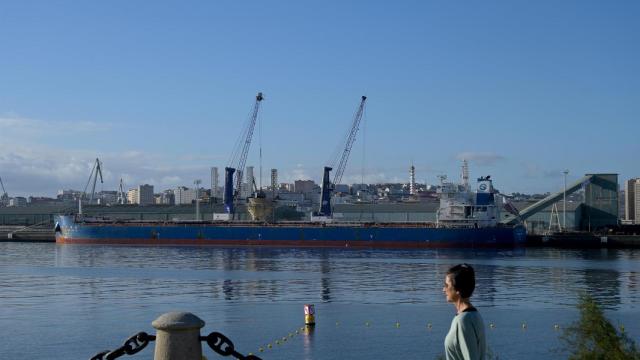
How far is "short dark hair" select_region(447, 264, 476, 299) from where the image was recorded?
7.83 m

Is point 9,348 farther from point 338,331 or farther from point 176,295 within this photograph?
point 176,295

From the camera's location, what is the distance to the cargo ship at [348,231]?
92188mm

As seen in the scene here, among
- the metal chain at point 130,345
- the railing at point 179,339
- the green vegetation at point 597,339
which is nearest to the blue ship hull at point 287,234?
the green vegetation at point 597,339

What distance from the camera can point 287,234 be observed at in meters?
97.4

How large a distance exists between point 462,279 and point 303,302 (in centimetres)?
2890

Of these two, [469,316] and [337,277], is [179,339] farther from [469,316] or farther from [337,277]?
[337,277]

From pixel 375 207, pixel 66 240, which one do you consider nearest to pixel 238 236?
pixel 66 240

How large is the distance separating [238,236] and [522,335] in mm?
73268

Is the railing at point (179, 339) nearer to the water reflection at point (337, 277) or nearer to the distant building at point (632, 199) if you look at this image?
the water reflection at point (337, 277)

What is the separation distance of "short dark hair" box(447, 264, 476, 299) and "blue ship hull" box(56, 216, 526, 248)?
84196mm

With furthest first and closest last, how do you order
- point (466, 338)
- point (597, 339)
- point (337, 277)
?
1. point (337, 277)
2. point (597, 339)
3. point (466, 338)

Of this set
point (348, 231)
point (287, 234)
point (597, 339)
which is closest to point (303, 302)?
point (597, 339)

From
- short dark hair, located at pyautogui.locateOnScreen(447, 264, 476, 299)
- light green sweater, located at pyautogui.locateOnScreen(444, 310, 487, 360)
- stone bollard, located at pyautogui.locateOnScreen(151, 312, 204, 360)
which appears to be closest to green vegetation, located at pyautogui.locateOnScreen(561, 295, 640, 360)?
light green sweater, located at pyautogui.locateOnScreen(444, 310, 487, 360)

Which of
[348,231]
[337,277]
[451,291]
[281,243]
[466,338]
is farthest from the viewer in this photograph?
[281,243]
